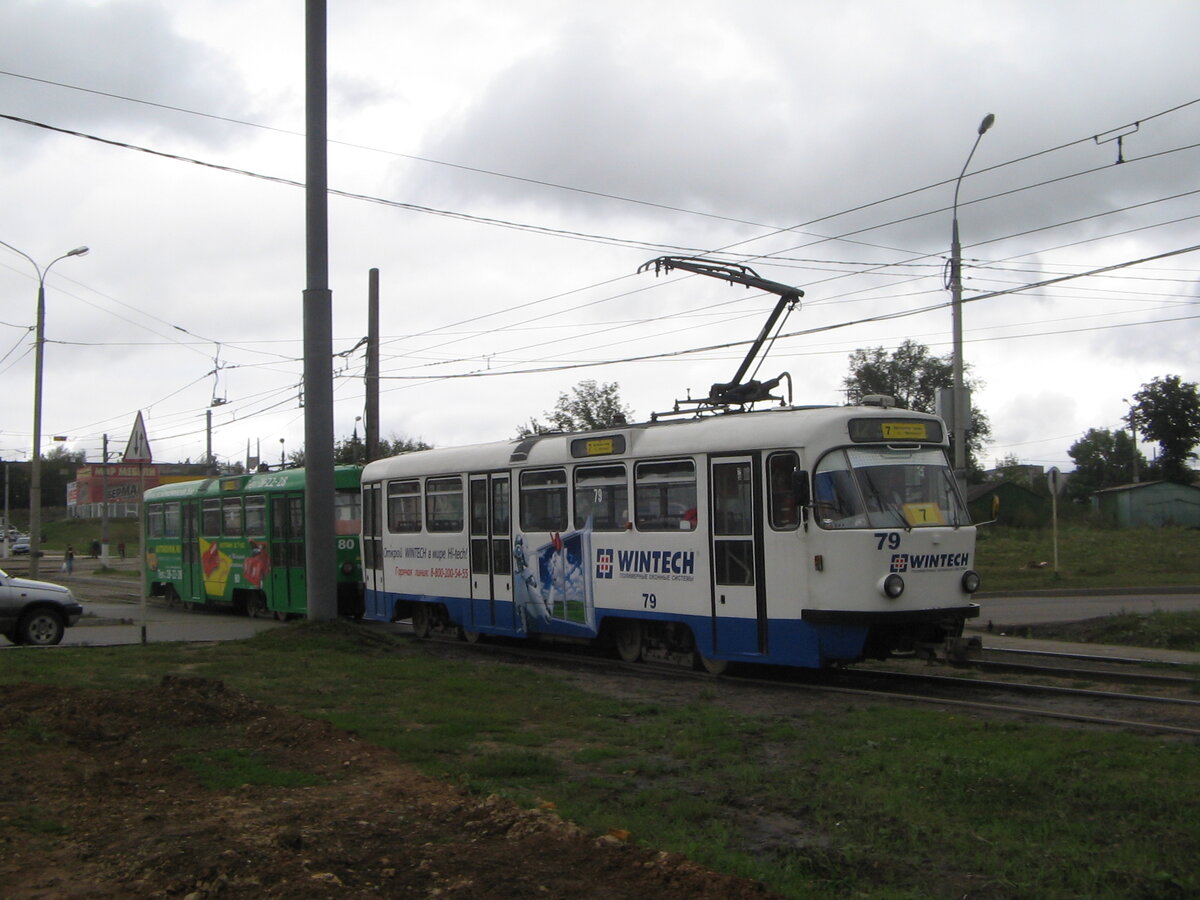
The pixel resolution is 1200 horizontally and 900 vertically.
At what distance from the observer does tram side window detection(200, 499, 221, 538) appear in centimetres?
2569

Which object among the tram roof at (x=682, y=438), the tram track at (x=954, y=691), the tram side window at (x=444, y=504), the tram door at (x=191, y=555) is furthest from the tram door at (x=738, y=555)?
the tram door at (x=191, y=555)

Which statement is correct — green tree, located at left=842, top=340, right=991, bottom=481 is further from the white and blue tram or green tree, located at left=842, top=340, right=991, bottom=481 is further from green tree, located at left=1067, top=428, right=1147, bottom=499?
the white and blue tram

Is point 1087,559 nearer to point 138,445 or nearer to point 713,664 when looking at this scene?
point 713,664

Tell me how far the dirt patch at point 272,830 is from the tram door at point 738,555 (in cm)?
486

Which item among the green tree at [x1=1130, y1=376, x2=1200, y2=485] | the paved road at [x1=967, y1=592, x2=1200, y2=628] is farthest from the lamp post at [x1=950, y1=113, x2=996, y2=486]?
the green tree at [x1=1130, y1=376, x2=1200, y2=485]

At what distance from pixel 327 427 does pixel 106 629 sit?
748 centimetres

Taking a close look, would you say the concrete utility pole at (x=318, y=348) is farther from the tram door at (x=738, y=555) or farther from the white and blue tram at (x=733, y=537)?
the tram door at (x=738, y=555)

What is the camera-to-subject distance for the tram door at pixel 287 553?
22391 mm

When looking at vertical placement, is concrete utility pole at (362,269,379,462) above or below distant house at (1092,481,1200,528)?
above

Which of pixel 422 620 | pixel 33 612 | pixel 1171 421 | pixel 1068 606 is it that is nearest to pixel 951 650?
pixel 422 620

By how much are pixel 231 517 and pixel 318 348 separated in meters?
9.69

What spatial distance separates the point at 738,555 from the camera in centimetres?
1241

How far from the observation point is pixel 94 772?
298 inches

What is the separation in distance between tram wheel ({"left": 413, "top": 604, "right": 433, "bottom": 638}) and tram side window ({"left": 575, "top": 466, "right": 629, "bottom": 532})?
4506 millimetres
